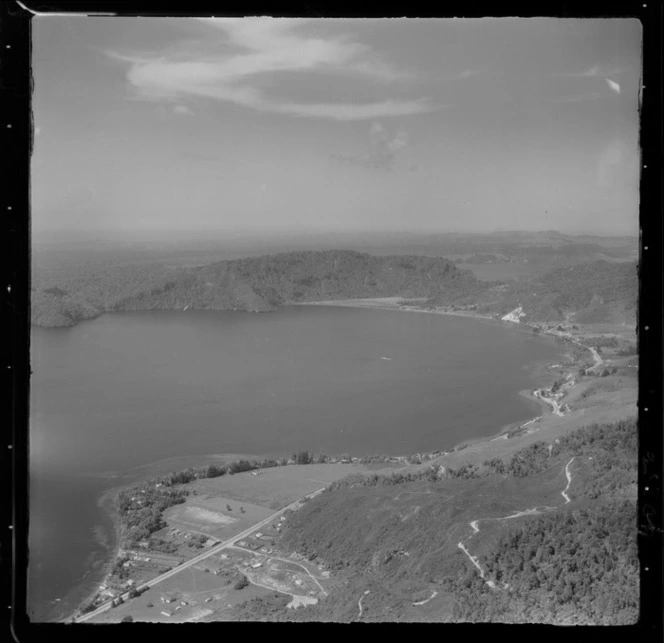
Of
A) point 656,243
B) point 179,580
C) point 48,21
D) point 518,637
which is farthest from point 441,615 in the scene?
point 48,21

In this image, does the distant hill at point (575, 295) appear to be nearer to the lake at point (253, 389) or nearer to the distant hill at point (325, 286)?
the distant hill at point (325, 286)

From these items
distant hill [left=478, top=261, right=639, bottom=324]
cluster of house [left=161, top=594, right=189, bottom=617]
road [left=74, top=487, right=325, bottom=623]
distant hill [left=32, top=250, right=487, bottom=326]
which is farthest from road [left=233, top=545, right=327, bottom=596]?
distant hill [left=478, top=261, right=639, bottom=324]

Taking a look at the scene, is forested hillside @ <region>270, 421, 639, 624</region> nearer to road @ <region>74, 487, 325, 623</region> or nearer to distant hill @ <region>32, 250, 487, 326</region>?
road @ <region>74, 487, 325, 623</region>

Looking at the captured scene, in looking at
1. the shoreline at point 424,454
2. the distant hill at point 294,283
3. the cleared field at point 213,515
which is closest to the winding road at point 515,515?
the shoreline at point 424,454

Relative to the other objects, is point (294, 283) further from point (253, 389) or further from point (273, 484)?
point (273, 484)

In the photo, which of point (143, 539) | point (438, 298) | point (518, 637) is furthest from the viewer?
point (438, 298)

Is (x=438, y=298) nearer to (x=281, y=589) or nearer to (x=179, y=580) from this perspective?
(x=281, y=589)
